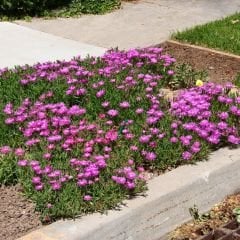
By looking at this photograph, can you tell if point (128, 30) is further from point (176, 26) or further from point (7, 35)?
point (7, 35)

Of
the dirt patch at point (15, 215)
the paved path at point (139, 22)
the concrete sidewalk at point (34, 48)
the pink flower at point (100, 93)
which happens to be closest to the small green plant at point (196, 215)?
the dirt patch at point (15, 215)

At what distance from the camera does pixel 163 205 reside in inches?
167

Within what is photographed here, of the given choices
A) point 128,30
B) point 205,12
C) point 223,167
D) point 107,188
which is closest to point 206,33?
point 128,30

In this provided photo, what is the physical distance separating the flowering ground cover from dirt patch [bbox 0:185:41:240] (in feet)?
0.25

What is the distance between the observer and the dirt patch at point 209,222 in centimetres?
427

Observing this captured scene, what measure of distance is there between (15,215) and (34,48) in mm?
4197

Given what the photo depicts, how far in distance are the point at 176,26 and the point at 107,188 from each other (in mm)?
5331

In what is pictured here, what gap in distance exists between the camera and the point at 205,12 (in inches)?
395

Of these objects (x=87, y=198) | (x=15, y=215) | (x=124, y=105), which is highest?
(x=124, y=105)

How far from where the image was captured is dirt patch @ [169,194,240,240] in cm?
427

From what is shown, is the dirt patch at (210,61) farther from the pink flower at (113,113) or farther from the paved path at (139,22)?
the pink flower at (113,113)

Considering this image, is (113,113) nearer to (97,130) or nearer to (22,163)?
(97,130)

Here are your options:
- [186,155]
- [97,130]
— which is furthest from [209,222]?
[97,130]

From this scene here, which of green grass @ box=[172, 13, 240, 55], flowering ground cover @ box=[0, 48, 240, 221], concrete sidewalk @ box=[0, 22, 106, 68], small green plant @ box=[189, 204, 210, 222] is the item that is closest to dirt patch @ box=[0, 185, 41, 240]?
flowering ground cover @ box=[0, 48, 240, 221]
